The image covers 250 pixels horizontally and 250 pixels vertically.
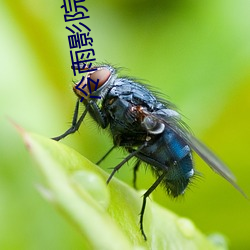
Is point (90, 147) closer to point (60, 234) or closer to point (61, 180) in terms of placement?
point (60, 234)

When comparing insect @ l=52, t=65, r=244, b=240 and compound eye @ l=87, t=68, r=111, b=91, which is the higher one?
compound eye @ l=87, t=68, r=111, b=91

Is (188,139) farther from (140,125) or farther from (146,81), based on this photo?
(146,81)

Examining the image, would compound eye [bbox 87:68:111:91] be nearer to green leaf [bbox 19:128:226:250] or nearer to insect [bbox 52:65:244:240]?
insect [bbox 52:65:244:240]

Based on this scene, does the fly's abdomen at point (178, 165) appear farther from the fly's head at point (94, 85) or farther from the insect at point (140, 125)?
the fly's head at point (94, 85)

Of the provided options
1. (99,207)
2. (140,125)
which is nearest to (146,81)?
(140,125)

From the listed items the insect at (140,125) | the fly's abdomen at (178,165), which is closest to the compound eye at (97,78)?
the insect at (140,125)

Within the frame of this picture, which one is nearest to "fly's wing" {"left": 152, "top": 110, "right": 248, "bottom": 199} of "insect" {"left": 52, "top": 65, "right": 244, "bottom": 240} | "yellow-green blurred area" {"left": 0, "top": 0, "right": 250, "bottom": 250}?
"insect" {"left": 52, "top": 65, "right": 244, "bottom": 240}
